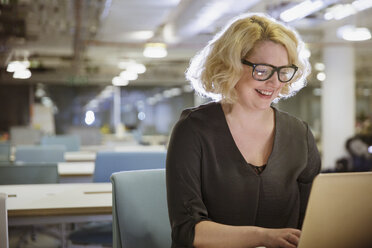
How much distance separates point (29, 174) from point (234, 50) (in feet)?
7.44

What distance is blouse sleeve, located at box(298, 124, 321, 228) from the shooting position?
6.09 feet

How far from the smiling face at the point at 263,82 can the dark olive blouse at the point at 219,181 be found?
127 mm

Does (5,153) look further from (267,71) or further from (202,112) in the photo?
(267,71)

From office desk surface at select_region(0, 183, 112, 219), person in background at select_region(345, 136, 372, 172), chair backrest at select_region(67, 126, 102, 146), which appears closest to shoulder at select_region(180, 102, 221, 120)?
office desk surface at select_region(0, 183, 112, 219)

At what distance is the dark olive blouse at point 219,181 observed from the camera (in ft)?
5.46

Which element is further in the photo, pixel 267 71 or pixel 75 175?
pixel 75 175

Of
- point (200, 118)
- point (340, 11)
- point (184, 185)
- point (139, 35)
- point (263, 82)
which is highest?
point (139, 35)

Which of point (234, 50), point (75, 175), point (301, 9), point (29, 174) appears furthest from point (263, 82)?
point (301, 9)

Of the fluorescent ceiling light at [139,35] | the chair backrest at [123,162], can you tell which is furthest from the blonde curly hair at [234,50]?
the fluorescent ceiling light at [139,35]

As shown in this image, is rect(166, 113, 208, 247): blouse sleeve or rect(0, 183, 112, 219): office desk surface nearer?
rect(166, 113, 208, 247): blouse sleeve

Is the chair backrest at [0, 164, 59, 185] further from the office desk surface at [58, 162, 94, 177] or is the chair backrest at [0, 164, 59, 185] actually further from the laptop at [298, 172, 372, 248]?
the laptop at [298, 172, 372, 248]

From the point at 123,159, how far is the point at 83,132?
627cm

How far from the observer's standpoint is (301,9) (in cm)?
750

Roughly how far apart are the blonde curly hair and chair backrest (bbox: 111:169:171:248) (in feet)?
1.69
